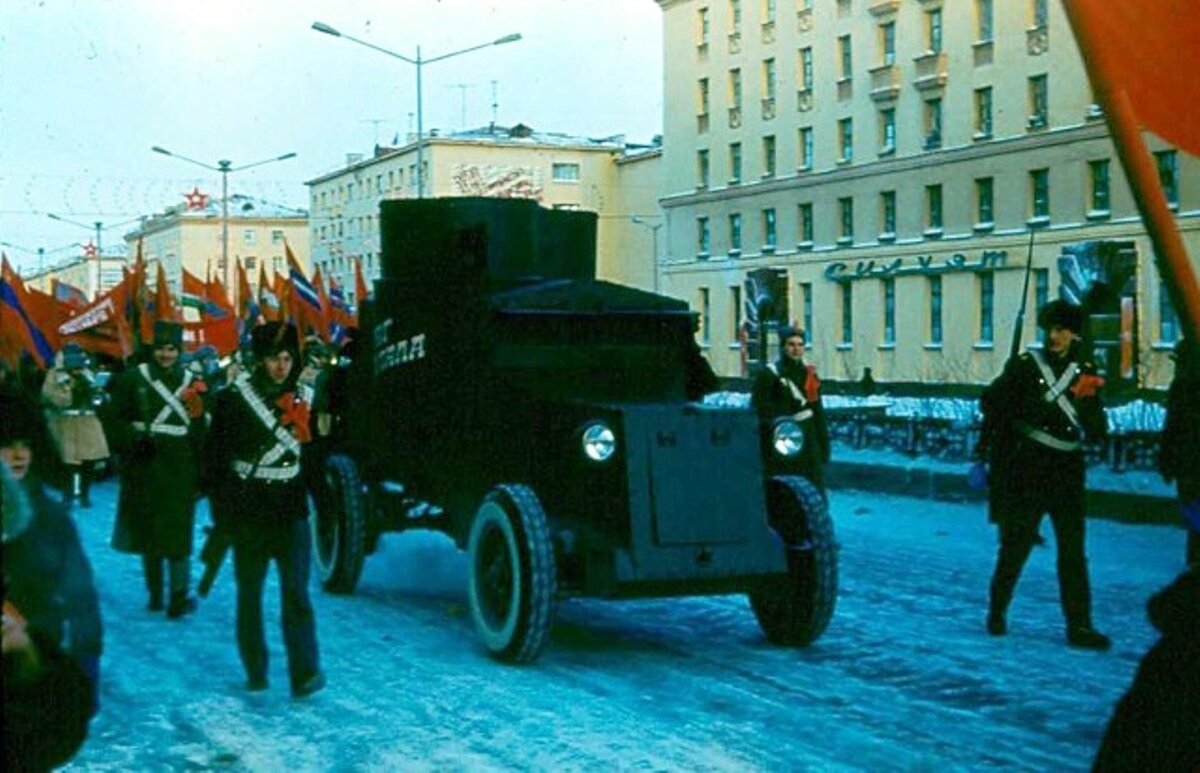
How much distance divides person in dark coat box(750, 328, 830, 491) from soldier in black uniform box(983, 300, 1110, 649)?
3306 millimetres

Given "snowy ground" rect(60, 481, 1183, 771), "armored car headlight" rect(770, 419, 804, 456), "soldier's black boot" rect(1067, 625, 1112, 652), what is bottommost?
"snowy ground" rect(60, 481, 1183, 771)

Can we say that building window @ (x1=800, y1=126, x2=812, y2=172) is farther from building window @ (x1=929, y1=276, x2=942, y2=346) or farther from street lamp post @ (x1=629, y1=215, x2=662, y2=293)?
street lamp post @ (x1=629, y1=215, x2=662, y2=293)

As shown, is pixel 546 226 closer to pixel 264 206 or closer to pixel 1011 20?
pixel 1011 20

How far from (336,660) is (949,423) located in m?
13.5

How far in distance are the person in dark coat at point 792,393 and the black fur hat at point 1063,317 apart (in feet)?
11.3

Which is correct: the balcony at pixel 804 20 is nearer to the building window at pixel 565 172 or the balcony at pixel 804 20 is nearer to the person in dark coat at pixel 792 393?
the building window at pixel 565 172

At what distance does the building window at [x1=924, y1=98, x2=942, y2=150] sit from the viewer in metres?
56.4

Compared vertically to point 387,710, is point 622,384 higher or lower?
higher

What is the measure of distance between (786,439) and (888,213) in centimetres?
5095

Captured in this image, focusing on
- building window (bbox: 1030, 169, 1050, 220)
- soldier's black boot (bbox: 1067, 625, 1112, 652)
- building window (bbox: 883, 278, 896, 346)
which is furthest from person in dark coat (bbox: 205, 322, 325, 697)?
building window (bbox: 883, 278, 896, 346)

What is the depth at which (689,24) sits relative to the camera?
70.8 metres

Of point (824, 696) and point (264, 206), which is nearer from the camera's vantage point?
point (824, 696)

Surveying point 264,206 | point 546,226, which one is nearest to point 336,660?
point 546,226

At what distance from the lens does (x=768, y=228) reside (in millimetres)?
67625
